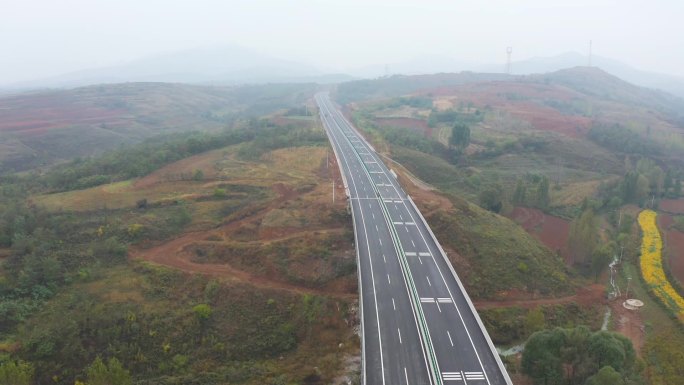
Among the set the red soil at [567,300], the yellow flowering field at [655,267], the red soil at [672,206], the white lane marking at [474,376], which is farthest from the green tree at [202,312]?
the red soil at [672,206]

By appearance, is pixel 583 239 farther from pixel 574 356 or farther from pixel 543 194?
pixel 574 356

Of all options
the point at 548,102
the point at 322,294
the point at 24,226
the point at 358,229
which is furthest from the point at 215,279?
the point at 548,102

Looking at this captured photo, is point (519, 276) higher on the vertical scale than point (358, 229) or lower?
lower

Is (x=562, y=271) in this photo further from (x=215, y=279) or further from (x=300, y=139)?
(x=300, y=139)

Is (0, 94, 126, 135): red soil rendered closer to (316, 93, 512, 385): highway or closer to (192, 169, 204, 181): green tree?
(192, 169, 204, 181): green tree

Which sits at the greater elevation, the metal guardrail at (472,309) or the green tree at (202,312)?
the metal guardrail at (472,309)

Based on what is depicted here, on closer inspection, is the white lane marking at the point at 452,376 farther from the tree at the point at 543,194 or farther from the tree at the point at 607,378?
the tree at the point at 543,194

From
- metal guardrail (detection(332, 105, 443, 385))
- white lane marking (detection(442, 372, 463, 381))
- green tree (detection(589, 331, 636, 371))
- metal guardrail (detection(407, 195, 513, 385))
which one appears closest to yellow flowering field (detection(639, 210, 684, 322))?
green tree (detection(589, 331, 636, 371))

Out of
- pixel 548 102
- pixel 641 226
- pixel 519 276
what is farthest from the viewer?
pixel 548 102
